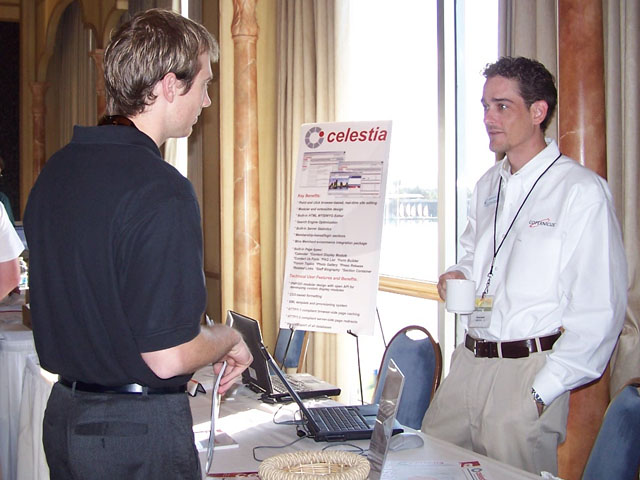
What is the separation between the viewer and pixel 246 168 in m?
4.57

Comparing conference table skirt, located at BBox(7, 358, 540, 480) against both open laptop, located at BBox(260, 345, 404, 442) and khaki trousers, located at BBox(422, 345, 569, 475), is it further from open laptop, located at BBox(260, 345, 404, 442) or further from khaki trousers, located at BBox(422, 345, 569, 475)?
khaki trousers, located at BBox(422, 345, 569, 475)

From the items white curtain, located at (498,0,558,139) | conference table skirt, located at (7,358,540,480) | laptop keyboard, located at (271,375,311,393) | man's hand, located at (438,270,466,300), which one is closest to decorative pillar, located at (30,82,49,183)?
conference table skirt, located at (7,358,540,480)

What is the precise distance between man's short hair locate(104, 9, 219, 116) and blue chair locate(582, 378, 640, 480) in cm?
125

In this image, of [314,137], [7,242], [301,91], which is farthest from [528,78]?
[301,91]

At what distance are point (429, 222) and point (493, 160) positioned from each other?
551 millimetres

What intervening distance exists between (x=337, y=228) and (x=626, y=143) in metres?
1.33

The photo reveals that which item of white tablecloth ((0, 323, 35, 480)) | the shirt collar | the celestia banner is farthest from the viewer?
white tablecloth ((0, 323, 35, 480))

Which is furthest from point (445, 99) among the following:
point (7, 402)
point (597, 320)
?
point (7, 402)

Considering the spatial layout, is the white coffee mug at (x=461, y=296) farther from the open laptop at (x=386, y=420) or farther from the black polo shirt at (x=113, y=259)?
the black polo shirt at (x=113, y=259)

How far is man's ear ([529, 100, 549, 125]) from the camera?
2.41 meters

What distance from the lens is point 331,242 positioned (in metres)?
3.40

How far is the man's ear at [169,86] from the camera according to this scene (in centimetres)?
136

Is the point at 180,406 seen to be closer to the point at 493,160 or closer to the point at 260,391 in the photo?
the point at 260,391

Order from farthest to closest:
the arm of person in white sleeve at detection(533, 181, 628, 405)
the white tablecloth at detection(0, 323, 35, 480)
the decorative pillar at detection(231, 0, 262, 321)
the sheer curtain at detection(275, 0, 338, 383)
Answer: the decorative pillar at detection(231, 0, 262, 321) < the sheer curtain at detection(275, 0, 338, 383) < the white tablecloth at detection(0, 323, 35, 480) < the arm of person in white sleeve at detection(533, 181, 628, 405)
